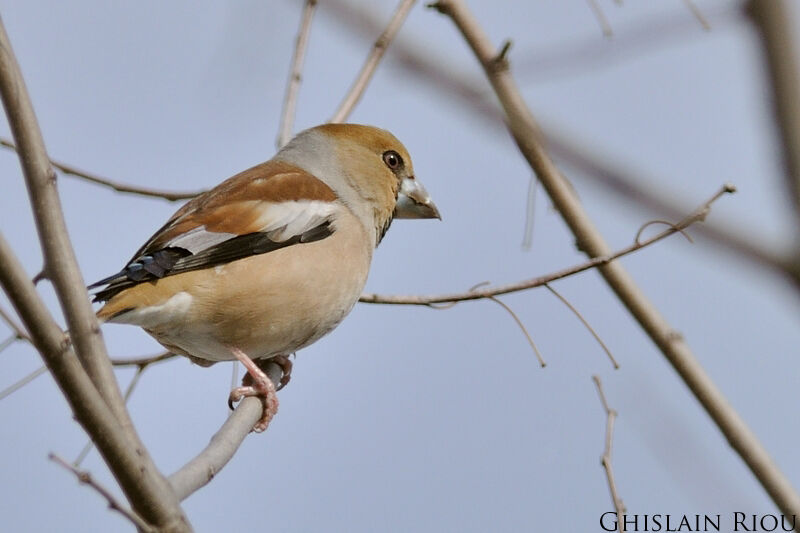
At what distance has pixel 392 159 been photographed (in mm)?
5219

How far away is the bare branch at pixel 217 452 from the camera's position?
7.95ft

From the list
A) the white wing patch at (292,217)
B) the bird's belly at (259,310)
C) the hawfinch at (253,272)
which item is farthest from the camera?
the white wing patch at (292,217)

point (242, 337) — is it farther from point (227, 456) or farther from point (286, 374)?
point (227, 456)

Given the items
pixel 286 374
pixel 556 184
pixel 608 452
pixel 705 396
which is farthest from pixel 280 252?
pixel 705 396

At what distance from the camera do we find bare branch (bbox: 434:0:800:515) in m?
Answer: 2.41

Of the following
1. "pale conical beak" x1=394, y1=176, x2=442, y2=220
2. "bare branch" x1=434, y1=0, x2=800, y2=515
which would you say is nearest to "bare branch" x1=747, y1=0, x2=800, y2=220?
"bare branch" x1=434, y1=0, x2=800, y2=515

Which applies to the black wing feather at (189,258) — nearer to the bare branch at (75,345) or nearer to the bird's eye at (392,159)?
the bird's eye at (392,159)

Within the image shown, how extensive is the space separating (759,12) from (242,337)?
346cm

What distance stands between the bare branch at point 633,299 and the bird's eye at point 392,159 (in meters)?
1.74

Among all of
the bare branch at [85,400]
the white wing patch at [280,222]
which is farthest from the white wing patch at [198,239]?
the bare branch at [85,400]

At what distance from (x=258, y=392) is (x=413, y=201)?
5.29ft

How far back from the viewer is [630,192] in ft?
3.62

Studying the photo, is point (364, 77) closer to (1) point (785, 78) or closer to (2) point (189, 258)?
(2) point (189, 258)

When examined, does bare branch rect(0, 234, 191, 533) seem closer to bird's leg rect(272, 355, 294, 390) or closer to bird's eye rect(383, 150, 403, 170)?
bird's leg rect(272, 355, 294, 390)
